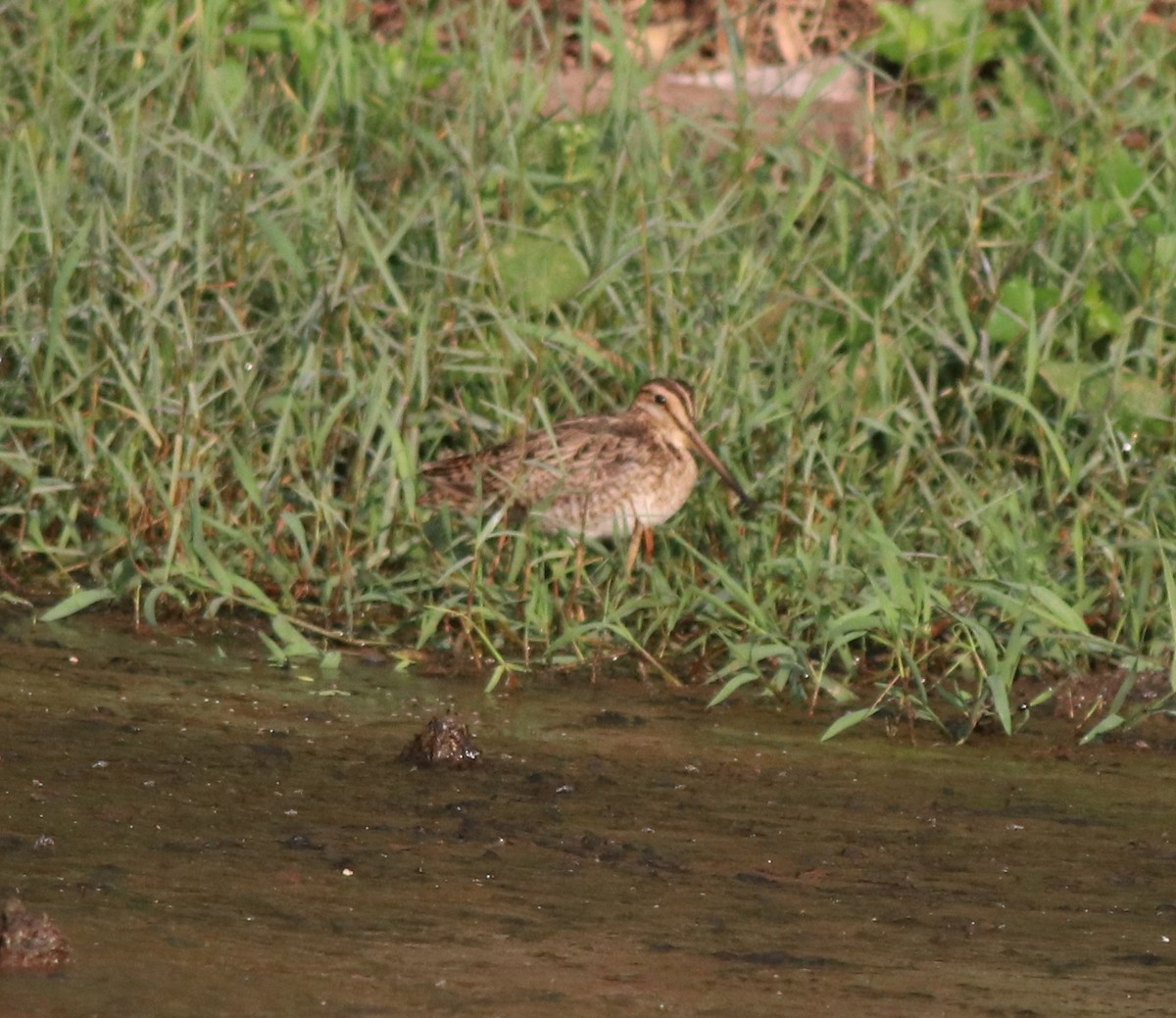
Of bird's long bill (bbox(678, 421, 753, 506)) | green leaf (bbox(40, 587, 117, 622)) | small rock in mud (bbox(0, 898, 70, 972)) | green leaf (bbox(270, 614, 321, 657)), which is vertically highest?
small rock in mud (bbox(0, 898, 70, 972))

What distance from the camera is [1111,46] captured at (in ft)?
25.4

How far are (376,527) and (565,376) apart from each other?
959mm

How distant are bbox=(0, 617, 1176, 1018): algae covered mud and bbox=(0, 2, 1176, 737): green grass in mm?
274

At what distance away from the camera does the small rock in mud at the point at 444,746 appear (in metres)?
4.17

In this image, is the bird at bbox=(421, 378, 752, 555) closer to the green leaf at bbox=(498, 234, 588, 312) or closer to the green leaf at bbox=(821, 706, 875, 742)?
the green leaf at bbox=(498, 234, 588, 312)

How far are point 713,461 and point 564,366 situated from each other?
27.6 inches

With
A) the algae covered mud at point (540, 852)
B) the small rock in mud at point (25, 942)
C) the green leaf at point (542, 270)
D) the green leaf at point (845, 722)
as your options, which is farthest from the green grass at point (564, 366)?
the small rock in mud at point (25, 942)

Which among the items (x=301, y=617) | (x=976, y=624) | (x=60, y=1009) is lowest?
(x=301, y=617)

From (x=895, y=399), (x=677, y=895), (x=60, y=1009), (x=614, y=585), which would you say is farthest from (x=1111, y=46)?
(x=60, y=1009)

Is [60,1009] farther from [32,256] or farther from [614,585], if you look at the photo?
[32,256]

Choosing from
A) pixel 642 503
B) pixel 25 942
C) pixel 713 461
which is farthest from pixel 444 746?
pixel 713 461

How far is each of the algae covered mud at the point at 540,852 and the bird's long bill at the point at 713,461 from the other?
0.71m

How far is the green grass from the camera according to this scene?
5176 mm

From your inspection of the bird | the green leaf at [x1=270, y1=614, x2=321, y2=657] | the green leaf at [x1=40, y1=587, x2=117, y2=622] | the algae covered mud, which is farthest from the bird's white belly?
the green leaf at [x1=40, y1=587, x2=117, y2=622]
